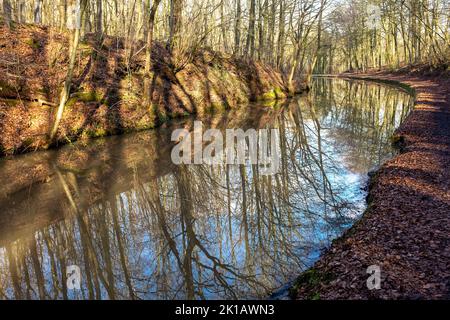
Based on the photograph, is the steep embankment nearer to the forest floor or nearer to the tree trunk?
the tree trunk

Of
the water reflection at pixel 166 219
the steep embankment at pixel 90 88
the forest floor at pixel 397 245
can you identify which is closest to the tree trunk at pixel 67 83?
the steep embankment at pixel 90 88

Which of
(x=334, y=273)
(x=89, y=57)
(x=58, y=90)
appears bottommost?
(x=334, y=273)

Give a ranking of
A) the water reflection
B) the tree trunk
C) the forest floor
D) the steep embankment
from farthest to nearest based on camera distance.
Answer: the steep embankment → the tree trunk → the water reflection → the forest floor

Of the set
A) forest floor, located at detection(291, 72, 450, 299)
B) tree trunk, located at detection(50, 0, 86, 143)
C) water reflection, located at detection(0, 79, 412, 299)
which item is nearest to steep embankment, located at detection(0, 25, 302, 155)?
tree trunk, located at detection(50, 0, 86, 143)

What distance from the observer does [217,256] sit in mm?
5801

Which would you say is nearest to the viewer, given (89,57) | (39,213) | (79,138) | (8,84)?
(39,213)

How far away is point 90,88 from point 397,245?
15388 mm

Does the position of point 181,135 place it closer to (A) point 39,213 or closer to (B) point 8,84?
(B) point 8,84

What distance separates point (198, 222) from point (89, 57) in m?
15.1

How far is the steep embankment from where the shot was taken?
42.5 feet

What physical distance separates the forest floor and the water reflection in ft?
2.07

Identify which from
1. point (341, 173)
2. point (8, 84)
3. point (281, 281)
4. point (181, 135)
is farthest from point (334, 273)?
point (8, 84)

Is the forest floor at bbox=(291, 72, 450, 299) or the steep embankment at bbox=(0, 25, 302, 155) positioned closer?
the forest floor at bbox=(291, 72, 450, 299)
